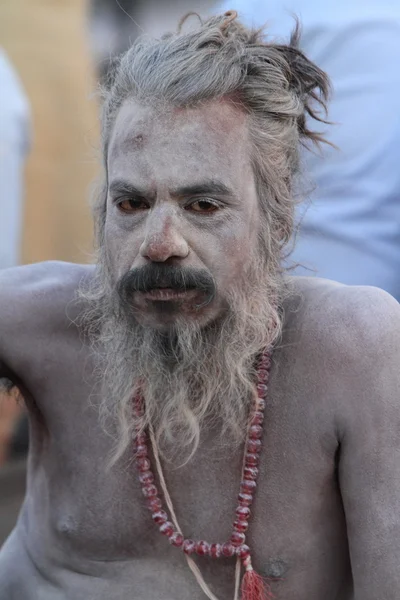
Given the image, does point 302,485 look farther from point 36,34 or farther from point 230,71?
point 36,34

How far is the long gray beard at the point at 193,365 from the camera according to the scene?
2.29m

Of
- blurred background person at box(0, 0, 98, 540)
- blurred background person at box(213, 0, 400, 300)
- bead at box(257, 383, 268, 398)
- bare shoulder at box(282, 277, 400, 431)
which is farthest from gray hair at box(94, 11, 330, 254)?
blurred background person at box(0, 0, 98, 540)

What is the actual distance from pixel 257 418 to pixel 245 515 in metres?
0.20

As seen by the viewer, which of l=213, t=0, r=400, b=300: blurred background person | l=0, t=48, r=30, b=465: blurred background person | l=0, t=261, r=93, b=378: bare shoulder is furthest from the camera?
l=0, t=48, r=30, b=465: blurred background person

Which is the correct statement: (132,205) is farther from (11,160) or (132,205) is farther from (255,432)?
(11,160)

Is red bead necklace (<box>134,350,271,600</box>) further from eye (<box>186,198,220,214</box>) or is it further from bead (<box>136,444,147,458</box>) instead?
eye (<box>186,198,220,214</box>)

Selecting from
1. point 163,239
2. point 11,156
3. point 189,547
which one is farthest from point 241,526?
point 11,156

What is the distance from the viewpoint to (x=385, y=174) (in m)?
3.23

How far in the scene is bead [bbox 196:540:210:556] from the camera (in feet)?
7.42

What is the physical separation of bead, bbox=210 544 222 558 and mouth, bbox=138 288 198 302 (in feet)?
1.75

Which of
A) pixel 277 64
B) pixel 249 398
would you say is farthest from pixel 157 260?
pixel 277 64

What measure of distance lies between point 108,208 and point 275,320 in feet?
1.44

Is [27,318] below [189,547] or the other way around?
the other way around

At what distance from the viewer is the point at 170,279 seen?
214cm
